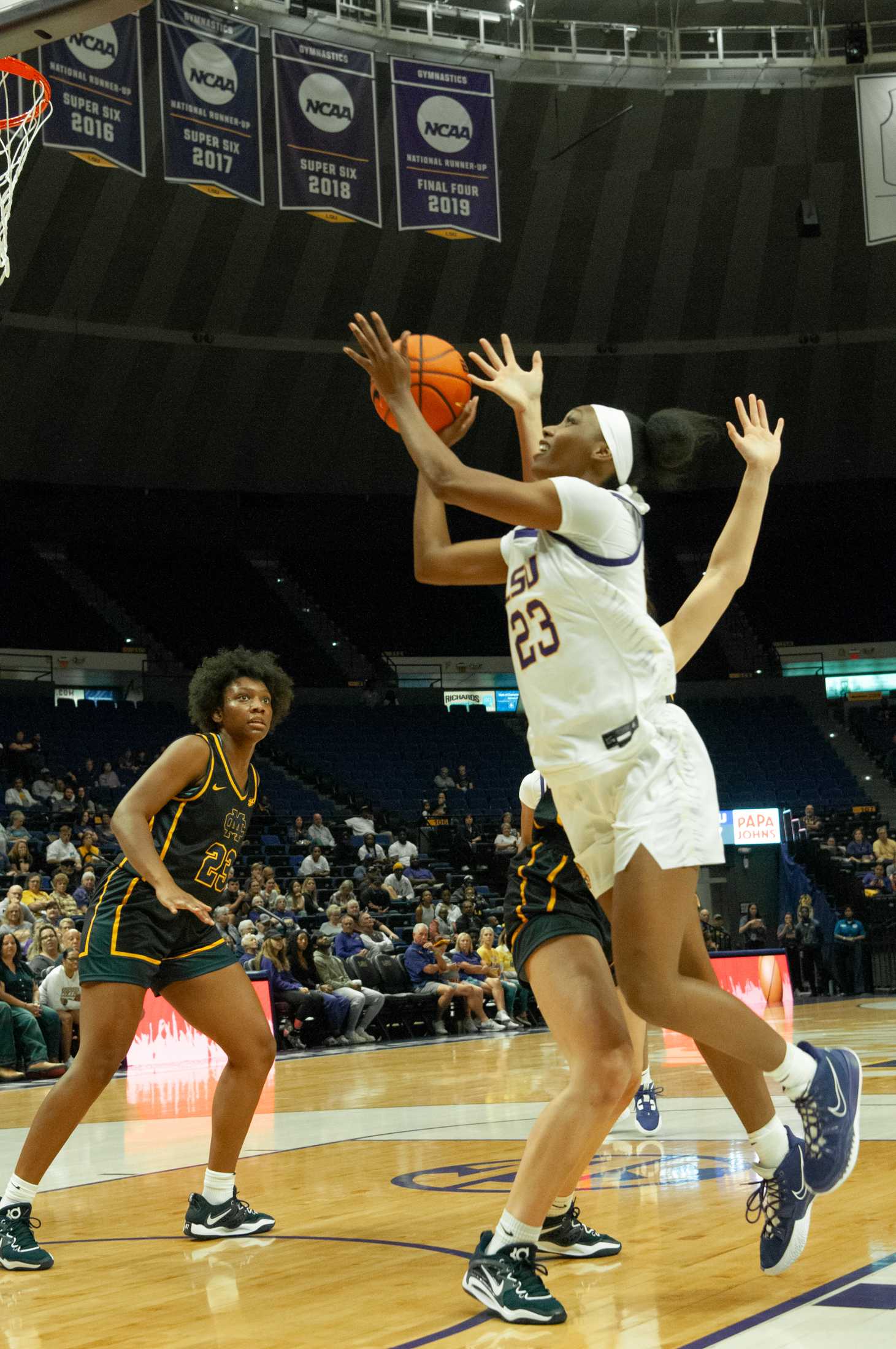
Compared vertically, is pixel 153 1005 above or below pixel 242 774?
below

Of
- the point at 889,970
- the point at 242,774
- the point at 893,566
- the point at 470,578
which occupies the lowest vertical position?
the point at 889,970

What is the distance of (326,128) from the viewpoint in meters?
16.2

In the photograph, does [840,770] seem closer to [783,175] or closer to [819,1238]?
[783,175]

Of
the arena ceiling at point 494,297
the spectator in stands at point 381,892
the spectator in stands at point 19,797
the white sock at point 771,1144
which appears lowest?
the white sock at point 771,1144

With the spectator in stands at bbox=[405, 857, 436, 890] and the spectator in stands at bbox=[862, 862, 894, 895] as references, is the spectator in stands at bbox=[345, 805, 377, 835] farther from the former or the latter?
the spectator in stands at bbox=[862, 862, 894, 895]

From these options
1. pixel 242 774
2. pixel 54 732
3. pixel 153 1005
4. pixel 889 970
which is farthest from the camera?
pixel 54 732

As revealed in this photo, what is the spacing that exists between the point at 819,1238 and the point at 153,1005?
9.42 meters

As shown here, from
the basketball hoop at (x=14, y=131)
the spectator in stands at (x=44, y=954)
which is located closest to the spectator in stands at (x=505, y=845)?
the spectator in stands at (x=44, y=954)

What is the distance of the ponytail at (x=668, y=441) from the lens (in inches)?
145

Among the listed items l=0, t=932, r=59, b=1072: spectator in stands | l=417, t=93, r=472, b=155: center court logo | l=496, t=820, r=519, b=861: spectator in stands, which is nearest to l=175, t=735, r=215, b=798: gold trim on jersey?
l=0, t=932, r=59, b=1072: spectator in stands

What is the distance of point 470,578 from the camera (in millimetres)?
3740

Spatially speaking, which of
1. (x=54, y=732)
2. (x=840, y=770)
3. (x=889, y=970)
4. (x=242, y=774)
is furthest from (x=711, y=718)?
(x=242, y=774)

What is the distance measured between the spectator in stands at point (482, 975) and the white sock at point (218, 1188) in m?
11.6

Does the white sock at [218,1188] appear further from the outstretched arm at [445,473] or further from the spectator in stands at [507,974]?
the spectator in stands at [507,974]
